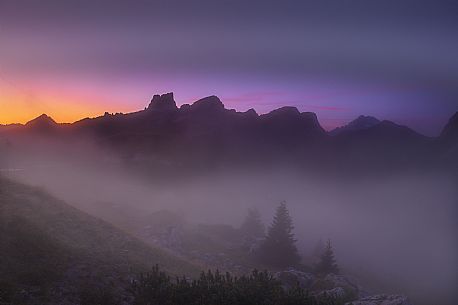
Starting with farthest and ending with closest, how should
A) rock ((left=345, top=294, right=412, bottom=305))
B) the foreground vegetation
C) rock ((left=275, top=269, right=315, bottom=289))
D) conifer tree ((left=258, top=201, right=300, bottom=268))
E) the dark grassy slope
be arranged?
conifer tree ((left=258, top=201, right=300, bottom=268))
rock ((left=275, top=269, right=315, bottom=289))
rock ((left=345, top=294, right=412, bottom=305))
the dark grassy slope
the foreground vegetation

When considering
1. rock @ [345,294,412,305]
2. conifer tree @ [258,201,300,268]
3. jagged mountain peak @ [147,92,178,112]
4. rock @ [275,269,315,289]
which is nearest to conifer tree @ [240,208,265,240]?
conifer tree @ [258,201,300,268]

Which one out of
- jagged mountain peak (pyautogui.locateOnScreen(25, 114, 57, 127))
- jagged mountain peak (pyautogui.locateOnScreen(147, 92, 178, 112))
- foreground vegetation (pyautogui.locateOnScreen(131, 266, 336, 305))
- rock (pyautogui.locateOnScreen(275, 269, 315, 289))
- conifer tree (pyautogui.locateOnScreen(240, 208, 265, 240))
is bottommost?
rock (pyautogui.locateOnScreen(275, 269, 315, 289))

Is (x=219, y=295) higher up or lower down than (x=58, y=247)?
lower down

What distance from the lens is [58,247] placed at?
1933 centimetres

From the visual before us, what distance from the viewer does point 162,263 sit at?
23.7 metres

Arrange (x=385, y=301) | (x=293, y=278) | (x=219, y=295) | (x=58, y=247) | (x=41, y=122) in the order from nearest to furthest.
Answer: (x=219, y=295) → (x=385, y=301) → (x=58, y=247) → (x=293, y=278) → (x=41, y=122)

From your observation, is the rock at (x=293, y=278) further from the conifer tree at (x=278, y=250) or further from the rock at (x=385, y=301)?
the rock at (x=385, y=301)

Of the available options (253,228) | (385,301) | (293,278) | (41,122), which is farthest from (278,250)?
(41,122)

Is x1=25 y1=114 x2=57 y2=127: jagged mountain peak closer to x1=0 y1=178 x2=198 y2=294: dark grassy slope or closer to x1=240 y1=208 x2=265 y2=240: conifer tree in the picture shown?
x1=240 y1=208 x2=265 y2=240: conifer tree

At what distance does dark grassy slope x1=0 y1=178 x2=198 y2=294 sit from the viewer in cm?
1628

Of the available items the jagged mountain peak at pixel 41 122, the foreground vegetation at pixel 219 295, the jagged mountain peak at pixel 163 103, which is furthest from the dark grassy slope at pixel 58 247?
the jagged mountain peak at pixel 163 103

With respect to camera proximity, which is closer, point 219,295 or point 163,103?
point 219,295

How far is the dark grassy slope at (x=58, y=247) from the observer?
16281mm

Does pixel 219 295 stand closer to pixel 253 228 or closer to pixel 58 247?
pixel 58 247
